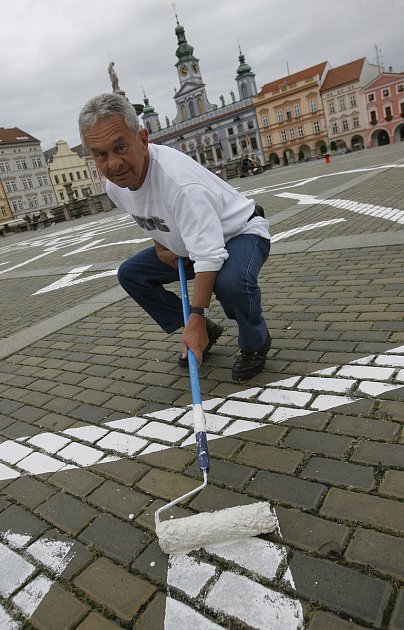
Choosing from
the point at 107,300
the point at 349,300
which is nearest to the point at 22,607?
the point at 349,300

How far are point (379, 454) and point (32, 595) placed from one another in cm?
143

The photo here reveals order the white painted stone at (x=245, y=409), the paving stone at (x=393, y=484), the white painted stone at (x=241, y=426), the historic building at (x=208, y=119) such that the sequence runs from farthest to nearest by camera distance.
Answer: the historic building at (x=208, y=119), the white painted stone at (x=245, y=409), the white painted stone at (x=241, y=426), the paving stone at (x=393, y=484)

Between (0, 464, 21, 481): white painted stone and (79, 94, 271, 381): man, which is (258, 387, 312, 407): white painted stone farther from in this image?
(0, 464, 21, 481): white painted stone

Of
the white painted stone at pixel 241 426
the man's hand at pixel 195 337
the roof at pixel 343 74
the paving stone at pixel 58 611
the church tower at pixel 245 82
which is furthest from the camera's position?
the church tower at pixel 245 82

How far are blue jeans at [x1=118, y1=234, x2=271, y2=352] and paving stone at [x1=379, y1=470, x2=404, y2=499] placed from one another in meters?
1.17

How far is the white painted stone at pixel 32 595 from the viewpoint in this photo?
1.57 meters

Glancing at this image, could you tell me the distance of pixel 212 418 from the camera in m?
2.50

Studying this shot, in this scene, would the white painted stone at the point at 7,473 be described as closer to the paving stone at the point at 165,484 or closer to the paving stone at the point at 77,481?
the paving stone at the point at 77,481

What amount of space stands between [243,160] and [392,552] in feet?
110

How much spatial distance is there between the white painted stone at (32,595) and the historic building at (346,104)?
7068cm

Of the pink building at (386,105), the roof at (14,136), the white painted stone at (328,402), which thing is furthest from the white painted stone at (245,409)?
the roof at (14,136)

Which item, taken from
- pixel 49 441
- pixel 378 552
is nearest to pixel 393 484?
pixel 378 552

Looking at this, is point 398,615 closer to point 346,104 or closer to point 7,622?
point 7,622

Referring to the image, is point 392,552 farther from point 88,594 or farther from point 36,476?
point 36,476
